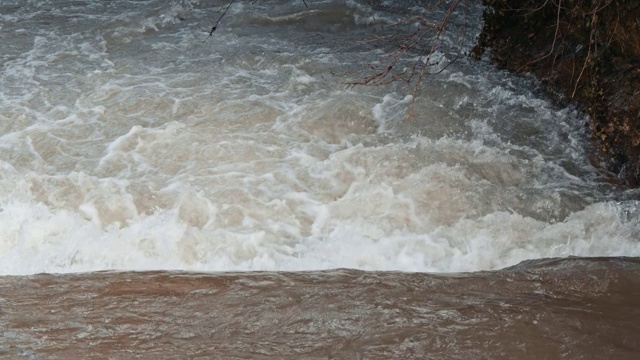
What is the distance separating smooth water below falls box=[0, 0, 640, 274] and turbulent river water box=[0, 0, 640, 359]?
0.02m

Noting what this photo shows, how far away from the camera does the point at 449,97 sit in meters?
7.62

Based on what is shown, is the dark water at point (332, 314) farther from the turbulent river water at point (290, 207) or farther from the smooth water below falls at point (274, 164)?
the smooth water below falls at point (274, 164)

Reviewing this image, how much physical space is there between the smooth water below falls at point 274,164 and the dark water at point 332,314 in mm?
349

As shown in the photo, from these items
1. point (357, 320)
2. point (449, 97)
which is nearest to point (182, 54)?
point (449, 97)

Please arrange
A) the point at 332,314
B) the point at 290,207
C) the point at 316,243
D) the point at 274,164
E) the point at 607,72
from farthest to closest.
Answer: the point at 607,72 < the point at 274,164 < the point at 290,207 < the point at 316,243 < the point at 332,314

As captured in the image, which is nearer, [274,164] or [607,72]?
[274,164]

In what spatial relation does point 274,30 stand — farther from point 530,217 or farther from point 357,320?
point 357,320

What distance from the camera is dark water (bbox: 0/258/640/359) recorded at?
14.3 feet

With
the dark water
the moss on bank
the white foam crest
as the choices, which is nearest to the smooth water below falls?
the white foam crest

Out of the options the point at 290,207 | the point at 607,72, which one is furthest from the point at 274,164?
the point at 607,72

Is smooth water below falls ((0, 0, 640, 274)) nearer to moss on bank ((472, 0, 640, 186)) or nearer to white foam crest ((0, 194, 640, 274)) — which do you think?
white foam crest ((0, 194, 640, 274))

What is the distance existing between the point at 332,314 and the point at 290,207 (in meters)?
1.53

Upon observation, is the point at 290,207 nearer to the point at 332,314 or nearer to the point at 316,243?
the point at 316,243

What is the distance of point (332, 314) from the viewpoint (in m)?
4.71
